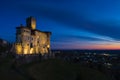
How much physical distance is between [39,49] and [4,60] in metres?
32.5

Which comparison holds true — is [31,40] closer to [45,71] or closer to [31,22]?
[31,22]

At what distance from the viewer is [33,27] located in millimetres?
89500

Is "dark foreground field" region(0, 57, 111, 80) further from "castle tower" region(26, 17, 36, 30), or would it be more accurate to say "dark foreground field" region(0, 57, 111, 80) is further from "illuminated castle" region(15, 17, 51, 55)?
"castle tower" region(26, 17, 36, 30)

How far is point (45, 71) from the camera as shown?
190 ft

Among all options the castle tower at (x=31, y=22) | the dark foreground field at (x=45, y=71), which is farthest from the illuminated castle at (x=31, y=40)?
the dark foreground field at (x=45, y=71)

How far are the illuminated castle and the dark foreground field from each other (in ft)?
44.6

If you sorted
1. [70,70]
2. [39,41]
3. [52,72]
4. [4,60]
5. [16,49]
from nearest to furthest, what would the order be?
[4,60]
[52,72]
[70,70]
[16,49]
[39,41]

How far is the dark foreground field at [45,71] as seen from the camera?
4925 cm

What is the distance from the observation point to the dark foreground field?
49253mm

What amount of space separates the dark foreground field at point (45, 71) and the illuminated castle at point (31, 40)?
44.6ft

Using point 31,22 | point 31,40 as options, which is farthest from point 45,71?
point 31,22

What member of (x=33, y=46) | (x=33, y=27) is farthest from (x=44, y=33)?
(x=33, y=46)

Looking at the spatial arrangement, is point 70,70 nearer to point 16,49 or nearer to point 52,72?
point 52,72

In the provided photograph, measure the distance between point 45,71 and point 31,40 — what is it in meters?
26.0
